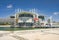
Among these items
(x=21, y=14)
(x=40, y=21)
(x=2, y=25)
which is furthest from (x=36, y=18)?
(x=2, y=25)

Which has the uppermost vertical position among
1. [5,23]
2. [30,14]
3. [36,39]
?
[30,14]

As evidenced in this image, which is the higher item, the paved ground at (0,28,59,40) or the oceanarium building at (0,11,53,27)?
the oceanarium building at (0,11,53,27)

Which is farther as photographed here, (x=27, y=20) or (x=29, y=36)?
(x=27, y=20)

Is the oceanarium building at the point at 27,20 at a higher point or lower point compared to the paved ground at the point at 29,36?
higher

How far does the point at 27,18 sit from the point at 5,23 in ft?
10.1

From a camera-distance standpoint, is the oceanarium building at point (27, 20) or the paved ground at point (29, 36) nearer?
the paved ground at point (29, 36)

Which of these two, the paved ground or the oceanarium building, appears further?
the oceanarium building

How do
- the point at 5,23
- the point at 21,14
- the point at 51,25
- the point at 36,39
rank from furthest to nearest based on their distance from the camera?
the point at 21,14, the point at 51,25, the point at 5,23, the point at 36,39

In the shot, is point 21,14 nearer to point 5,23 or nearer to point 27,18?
point 27,18

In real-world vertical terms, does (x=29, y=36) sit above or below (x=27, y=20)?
below

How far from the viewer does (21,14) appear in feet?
49.3

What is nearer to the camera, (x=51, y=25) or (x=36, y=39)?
(x=36, y=39)

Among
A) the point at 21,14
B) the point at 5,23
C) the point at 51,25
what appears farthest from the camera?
the point at 21,14

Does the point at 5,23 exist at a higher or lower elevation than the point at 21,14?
lower
